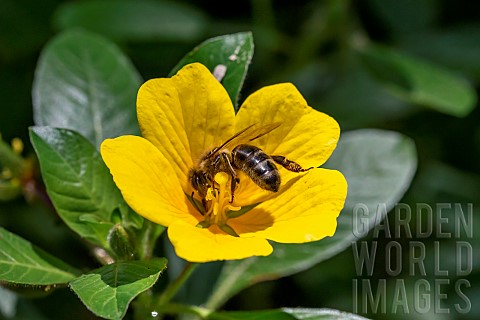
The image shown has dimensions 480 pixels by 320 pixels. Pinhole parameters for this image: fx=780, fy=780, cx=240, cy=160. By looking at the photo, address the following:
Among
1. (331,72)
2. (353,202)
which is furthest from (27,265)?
(331,72)

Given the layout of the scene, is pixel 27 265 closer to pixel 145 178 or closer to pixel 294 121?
pixel 145 178

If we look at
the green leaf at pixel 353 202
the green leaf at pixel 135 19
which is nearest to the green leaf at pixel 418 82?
the green leaf at pixel 353 202

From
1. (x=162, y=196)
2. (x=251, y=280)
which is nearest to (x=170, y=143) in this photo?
(x=162, y=196)

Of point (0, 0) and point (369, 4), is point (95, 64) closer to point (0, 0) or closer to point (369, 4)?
point (0, 0)

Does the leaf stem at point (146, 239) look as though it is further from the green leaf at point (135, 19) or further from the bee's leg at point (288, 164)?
the green leaf at point (135, 19)

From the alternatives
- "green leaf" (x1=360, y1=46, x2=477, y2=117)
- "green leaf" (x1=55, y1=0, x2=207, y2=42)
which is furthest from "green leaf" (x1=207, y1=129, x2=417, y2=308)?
"green leaf" (x1=55, y1=0, x2=207, y2=42)

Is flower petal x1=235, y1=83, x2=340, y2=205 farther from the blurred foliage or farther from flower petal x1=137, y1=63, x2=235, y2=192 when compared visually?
the blurred foliage
